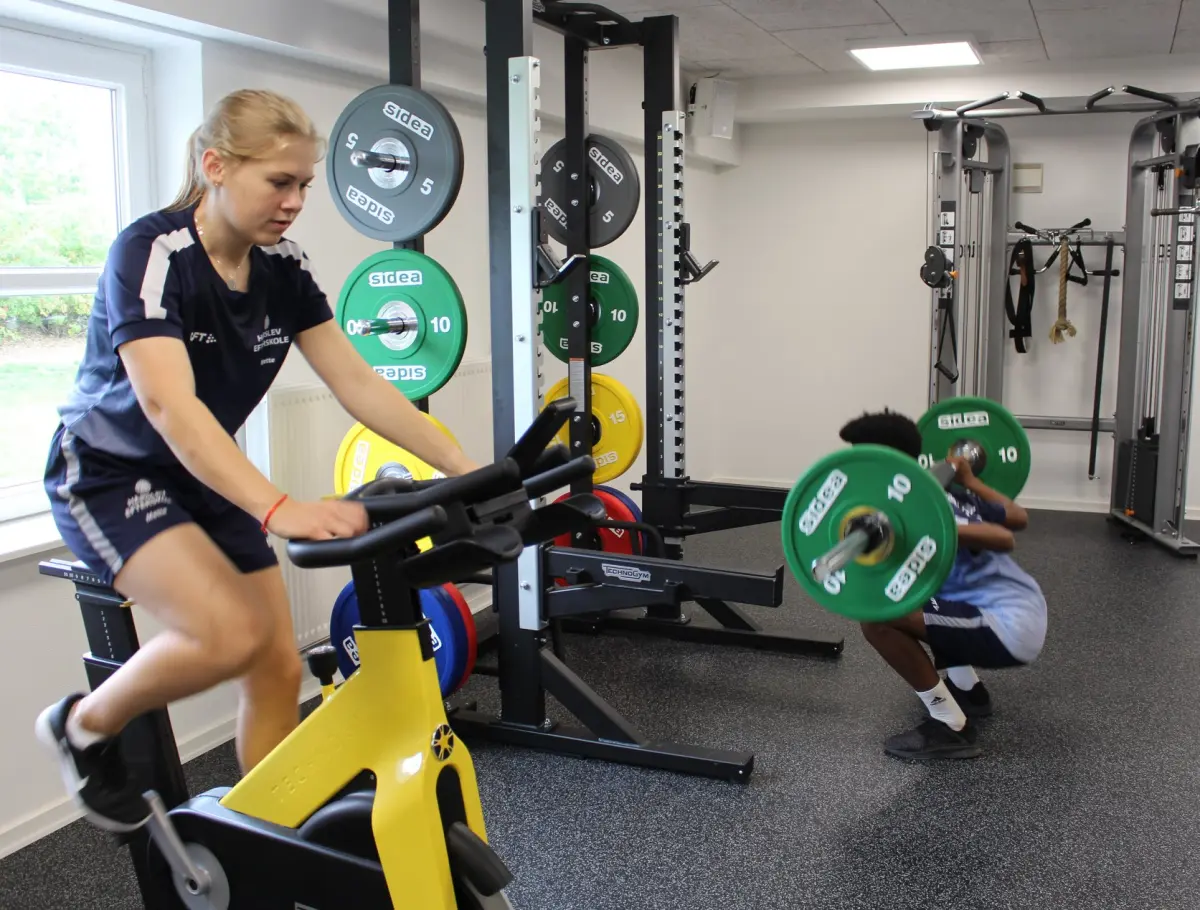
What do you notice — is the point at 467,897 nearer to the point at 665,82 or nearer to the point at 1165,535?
the point at 665,82

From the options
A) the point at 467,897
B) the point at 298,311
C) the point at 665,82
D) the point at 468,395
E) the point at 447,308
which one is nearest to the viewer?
the point at 467,897

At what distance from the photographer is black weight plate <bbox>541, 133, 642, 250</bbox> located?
363cm

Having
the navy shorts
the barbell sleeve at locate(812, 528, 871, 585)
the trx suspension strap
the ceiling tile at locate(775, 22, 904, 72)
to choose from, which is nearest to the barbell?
the barbell sleeve at locate(812, 528, 871, 585)

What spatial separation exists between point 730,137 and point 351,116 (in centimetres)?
342

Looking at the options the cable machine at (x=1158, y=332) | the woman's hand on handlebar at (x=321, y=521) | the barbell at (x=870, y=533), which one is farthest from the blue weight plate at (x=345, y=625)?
the cable machine at (x=1158, y=332)

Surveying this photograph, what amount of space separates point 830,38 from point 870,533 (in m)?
3.35

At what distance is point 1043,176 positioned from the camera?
234 inches

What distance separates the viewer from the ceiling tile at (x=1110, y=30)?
4430 millimetres

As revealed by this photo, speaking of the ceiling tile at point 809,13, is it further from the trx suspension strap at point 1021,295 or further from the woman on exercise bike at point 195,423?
the woman on exercise bike at point 195,423

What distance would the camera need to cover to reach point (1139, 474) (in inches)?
208

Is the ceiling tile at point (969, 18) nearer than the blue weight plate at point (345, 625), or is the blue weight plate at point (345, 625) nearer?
the blue weight plate at point (345, 625)

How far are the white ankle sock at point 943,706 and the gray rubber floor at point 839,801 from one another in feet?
0.38

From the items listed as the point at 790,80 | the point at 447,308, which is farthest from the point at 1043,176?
the point at 447,308

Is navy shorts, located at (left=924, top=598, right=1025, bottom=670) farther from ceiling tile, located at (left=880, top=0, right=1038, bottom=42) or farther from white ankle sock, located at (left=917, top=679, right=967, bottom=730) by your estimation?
ceiling tile, located at (left=880, top=0, right=1038, bottom=42)
